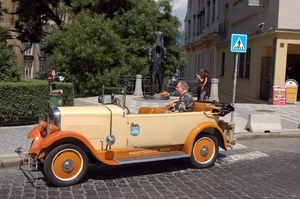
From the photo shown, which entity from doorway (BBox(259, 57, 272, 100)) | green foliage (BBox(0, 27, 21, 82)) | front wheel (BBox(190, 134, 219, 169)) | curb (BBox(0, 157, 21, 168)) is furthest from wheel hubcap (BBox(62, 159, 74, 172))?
doorway (BBox(259, 57, 272, 100))

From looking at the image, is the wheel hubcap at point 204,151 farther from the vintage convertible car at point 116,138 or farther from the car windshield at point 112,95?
the car windshield at point 112,95

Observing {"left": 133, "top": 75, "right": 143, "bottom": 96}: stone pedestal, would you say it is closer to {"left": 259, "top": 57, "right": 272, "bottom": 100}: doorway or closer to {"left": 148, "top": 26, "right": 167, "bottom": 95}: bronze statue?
{"left": 148, "top": 26, "right": 167, "bottom": 95}: bronze statue

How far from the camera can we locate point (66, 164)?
18.5 ft

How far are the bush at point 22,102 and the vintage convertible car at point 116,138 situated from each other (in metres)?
3.76

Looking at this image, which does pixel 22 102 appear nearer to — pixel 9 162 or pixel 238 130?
pixel 9 162

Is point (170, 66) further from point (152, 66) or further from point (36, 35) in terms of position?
point (36, 35)

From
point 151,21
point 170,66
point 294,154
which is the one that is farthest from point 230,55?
point 294,154

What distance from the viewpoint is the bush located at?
9570 mm

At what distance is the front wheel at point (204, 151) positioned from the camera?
6.81 meters

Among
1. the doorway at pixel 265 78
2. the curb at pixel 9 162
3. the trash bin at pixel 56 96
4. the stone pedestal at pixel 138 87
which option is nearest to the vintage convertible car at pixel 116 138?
the curb at pixel 9 162

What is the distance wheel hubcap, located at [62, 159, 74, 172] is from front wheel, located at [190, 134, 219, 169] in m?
2.17

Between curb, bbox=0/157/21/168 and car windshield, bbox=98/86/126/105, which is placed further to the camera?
curb, bbox=0/157/21/168

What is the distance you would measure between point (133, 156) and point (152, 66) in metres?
11.2

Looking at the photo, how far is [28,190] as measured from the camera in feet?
17.7
